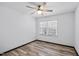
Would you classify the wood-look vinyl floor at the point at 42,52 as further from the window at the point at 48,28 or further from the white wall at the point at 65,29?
the window at the point at 48,28

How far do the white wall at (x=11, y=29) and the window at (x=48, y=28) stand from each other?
1633mm

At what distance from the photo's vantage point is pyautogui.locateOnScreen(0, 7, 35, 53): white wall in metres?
2.78

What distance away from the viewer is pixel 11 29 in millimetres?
3154

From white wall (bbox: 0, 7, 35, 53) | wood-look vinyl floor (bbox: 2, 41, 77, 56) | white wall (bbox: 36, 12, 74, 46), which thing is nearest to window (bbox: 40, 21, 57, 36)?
white wall (bbox: 36, 12, 74, 46)

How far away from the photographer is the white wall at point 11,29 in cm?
278

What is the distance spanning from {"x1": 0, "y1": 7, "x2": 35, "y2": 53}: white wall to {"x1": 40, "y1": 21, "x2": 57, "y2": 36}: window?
1.63m

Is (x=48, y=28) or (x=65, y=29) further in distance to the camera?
(x=48, y=28)

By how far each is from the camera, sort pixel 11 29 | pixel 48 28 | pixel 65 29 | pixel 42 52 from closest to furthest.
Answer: pixel 42 52
pixel 11 29
pixel 65 29
pixel 48 28

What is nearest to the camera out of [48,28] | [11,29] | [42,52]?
[42,52]

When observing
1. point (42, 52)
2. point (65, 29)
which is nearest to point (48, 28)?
point (65, 29)

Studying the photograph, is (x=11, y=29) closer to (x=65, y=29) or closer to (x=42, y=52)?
(x=42, y=52)

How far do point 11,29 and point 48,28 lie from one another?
2.84 meters

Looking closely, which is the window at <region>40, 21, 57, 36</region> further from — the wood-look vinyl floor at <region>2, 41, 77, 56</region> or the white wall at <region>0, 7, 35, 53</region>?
the white wall at <region>0, 7, 35, 53</region>

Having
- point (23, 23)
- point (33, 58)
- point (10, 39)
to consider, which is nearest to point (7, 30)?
point (10, 39)
